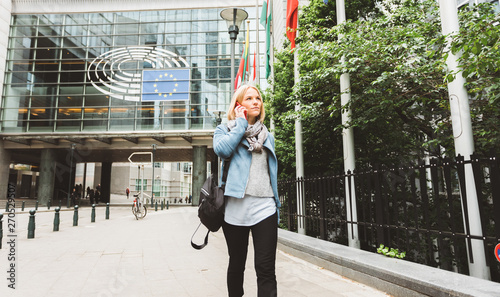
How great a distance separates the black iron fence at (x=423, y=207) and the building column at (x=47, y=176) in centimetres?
2748

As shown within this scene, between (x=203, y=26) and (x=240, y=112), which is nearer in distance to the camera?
(x=240, y=112)

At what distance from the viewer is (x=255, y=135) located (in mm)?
2488

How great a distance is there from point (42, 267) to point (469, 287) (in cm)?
574

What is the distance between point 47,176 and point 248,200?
33.2 m

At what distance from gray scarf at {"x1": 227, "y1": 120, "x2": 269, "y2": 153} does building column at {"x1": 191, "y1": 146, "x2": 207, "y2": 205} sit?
26.9 meters

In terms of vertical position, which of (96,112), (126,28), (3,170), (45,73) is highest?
(126,28)

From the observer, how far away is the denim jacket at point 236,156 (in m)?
2.29

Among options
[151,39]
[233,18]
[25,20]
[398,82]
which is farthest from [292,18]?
[25,20]

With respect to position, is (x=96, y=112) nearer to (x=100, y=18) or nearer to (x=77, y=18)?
(x=100, y=18)

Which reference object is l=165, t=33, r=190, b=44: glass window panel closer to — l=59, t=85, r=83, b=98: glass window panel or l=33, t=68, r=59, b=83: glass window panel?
l=59, t=85, r=83, b=98: glass window panel

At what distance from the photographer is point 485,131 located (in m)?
5.33

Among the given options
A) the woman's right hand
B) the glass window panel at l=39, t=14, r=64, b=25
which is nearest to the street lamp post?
the woman's right hand

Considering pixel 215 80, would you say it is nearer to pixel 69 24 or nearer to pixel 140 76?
pixel 140 76

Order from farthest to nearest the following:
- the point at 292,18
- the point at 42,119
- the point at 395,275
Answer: the point at 42,119 → the point at 292,18 → the point at 395,275
